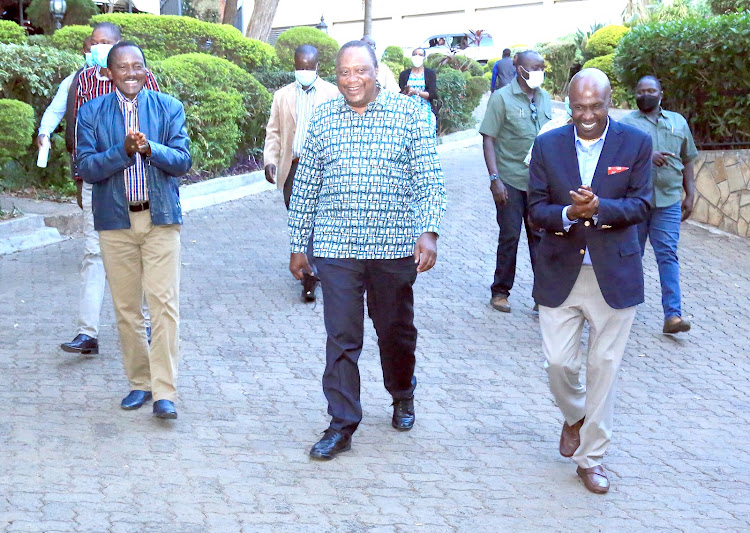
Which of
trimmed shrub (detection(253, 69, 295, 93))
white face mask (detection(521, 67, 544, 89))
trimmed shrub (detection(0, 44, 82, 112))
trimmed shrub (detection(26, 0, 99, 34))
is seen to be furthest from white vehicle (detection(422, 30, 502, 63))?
white face mask (detection(521, 67, 544, 89))

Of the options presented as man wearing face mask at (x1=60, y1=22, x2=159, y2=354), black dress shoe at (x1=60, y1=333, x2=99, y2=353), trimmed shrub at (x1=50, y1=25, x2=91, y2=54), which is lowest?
black dress shoe at (x1=60, y1=333, x2=99, y2=353)

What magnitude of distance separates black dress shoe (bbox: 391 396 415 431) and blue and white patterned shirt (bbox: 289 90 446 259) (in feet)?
2.98

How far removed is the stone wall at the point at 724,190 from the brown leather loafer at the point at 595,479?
7.00 metres

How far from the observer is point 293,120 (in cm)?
795

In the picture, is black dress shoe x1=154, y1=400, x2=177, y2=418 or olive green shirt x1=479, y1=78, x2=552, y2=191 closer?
black dress shoe x1=154, y1=400, x2=177, y2=418

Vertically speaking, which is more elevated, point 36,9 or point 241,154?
point 36,9

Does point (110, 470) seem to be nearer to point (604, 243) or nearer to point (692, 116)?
point (604, 243)

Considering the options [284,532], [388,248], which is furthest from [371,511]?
[388,248]

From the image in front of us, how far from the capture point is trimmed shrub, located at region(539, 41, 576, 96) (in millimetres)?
27094

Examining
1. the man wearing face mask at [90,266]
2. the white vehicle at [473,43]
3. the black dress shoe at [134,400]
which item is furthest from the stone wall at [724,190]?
the white vehicle at [473,43]

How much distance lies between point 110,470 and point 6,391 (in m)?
1.43

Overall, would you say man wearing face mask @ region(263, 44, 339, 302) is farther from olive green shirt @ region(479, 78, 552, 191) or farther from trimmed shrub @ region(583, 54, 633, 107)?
trimmed shrub @ region(583, 54, 633, 107)

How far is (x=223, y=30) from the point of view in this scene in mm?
16609

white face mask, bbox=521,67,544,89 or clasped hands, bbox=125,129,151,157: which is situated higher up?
white face mask, bbox=521,67,544,89
